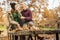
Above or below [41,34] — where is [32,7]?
above

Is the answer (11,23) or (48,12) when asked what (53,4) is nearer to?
(48,12)

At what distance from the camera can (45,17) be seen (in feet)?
22.1

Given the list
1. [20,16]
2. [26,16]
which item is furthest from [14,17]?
[26,16]

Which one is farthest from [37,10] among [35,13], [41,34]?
[41,34]

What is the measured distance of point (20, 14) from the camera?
676cm

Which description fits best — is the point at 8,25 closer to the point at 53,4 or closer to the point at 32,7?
the point at 32,7

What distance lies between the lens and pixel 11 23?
22.0 ft

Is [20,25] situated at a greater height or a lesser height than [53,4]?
lesser

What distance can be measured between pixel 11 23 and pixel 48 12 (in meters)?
0.80

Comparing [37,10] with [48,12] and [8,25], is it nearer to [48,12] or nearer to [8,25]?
[48,12]

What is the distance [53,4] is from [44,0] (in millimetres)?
215

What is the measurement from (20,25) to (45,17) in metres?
0.55

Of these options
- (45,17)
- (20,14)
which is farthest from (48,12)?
(20,14)

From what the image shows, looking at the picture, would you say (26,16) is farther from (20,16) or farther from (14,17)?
(14,17)
